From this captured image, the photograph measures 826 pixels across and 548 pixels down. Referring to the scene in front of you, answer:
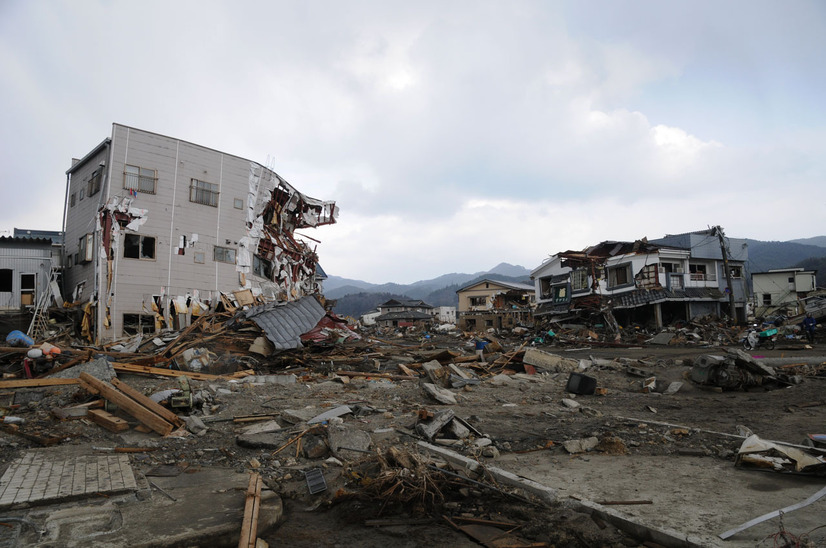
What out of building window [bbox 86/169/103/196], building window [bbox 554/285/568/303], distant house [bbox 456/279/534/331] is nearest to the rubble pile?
building window [bbox 86/169/103/196]

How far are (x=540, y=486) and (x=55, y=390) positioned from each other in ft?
31.2

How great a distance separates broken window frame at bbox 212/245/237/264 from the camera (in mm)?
21781

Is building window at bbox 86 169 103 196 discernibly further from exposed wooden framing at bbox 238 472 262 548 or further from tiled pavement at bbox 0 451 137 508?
exposed wooden framing at bbox 238 472 262 548

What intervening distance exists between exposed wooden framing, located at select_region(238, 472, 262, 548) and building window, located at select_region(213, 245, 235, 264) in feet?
62.3

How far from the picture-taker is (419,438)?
6.70m

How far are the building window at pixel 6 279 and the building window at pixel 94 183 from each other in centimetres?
471

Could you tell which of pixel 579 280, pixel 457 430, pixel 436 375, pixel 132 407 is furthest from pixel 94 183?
pixel 579 280

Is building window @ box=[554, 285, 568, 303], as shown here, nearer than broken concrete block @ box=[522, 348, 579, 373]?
No

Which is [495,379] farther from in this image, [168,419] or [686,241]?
[686,241]

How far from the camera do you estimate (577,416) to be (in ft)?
27.6

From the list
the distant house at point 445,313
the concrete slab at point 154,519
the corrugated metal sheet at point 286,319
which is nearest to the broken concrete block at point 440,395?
the concrete slab at point 154,519

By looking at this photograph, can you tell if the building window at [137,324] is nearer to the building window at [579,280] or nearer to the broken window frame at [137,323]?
the broken window frame at [137,323]

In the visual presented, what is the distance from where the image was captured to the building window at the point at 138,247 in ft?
63.5

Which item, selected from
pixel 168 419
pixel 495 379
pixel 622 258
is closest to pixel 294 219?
pixel 495 379
